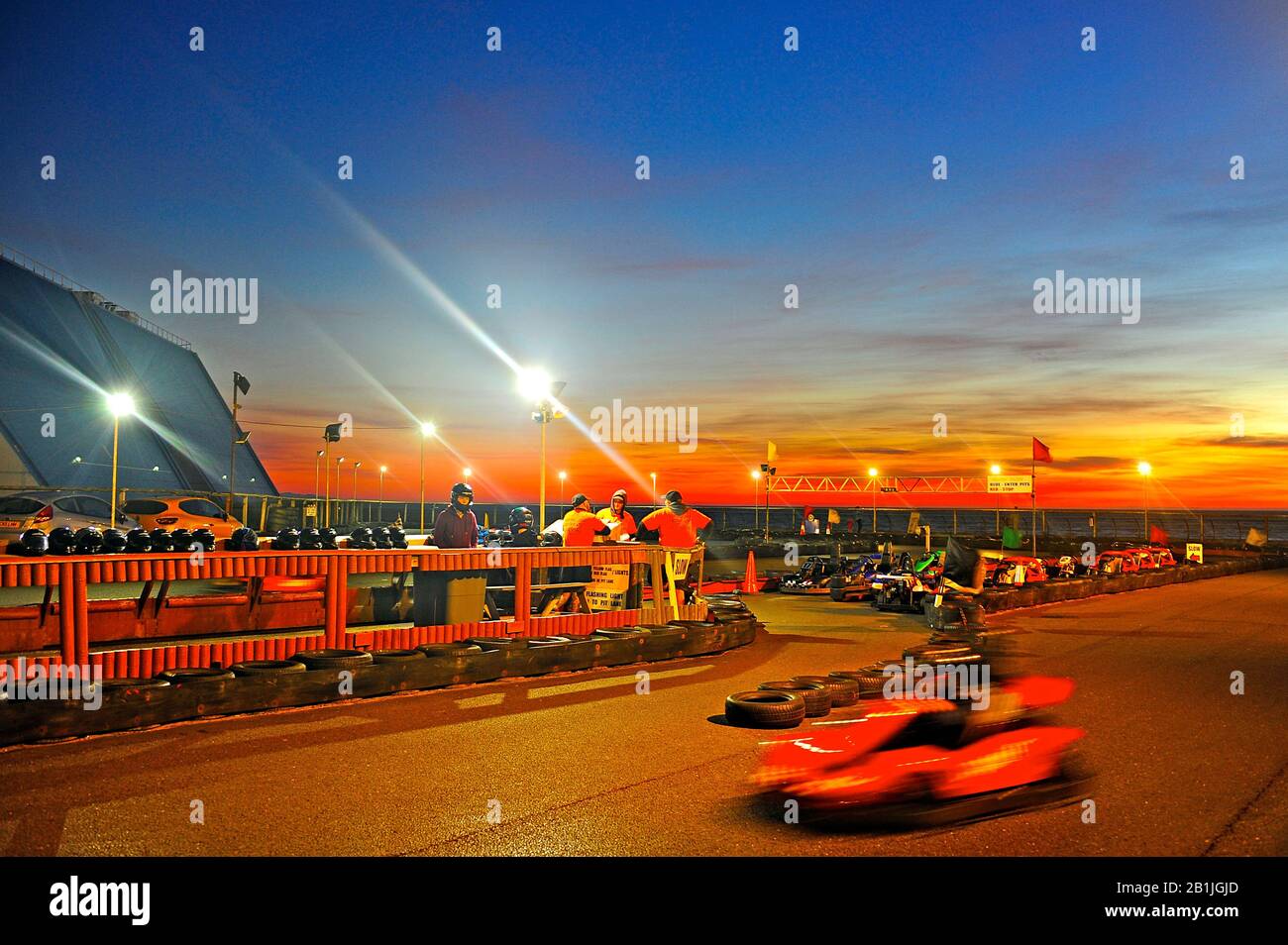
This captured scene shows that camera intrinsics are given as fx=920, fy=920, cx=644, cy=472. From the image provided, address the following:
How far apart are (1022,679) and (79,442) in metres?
67.5

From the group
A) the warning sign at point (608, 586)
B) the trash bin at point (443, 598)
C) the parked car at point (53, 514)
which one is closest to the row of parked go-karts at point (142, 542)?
the trash bin at point (443, 598)

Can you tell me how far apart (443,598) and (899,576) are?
36.1 ft

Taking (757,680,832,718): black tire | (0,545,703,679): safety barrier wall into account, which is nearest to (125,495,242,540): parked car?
(0,545,703,679): safety barrier wall

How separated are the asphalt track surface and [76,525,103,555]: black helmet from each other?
107 inches

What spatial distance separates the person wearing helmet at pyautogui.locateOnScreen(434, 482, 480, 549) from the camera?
13125 millimetres

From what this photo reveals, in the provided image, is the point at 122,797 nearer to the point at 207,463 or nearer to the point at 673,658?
Answer: the point at 673,658

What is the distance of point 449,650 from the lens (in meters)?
10.1

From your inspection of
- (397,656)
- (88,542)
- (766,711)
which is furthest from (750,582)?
(88,542)

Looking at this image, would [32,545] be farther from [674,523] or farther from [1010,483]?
[1010,483]

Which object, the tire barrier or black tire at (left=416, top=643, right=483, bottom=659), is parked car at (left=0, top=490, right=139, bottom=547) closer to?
black tire at (left=416, top=643, right=483, bottom=659)

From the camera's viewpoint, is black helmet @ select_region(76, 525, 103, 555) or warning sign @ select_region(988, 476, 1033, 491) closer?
black helmet @ select_region(76, 525, 103, 555)

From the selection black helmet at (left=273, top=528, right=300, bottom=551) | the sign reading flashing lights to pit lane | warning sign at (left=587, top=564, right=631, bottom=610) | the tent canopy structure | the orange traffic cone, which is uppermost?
the tent canopy structure

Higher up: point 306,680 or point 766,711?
point 306,680
